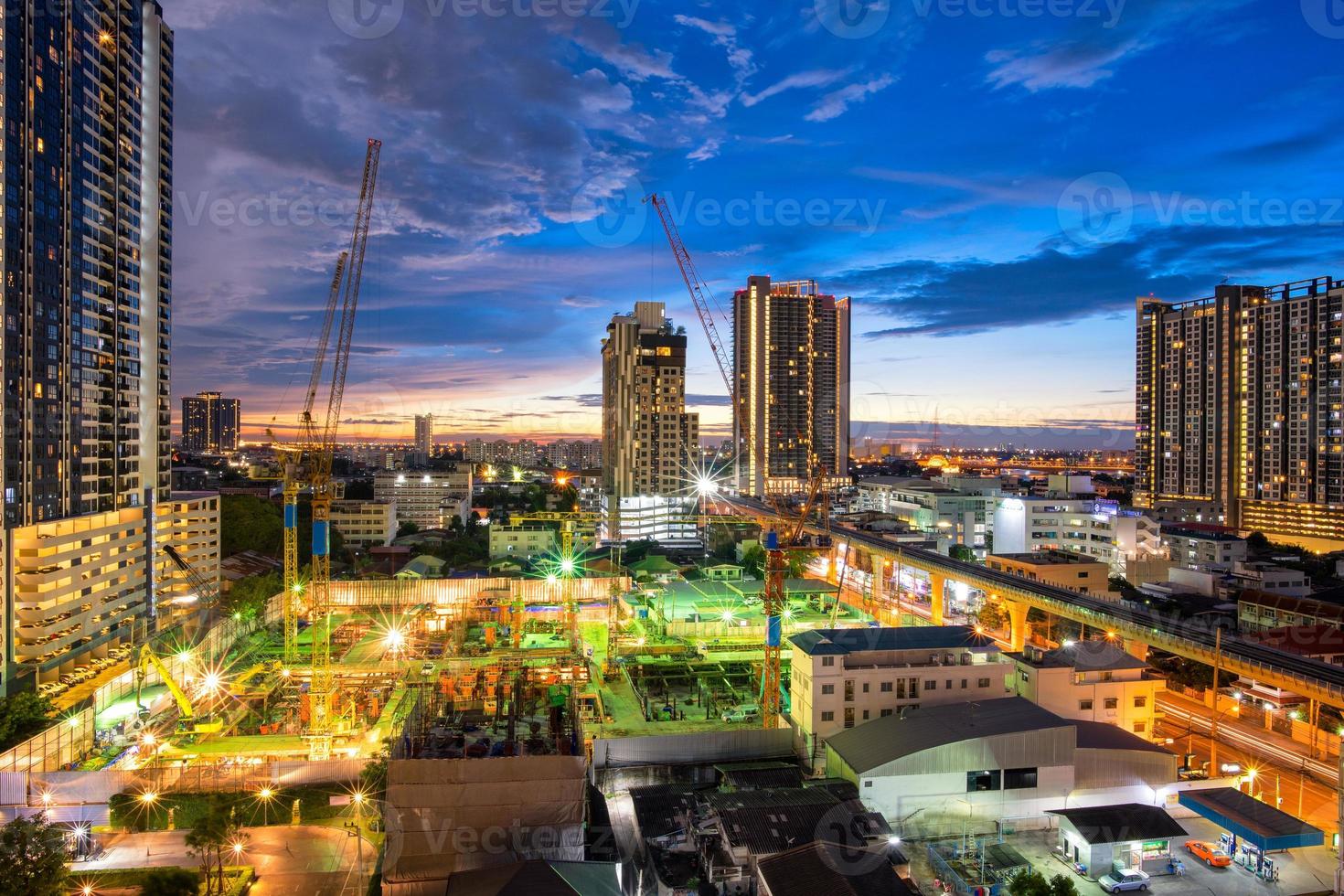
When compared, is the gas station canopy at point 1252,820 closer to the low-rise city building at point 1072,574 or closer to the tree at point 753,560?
the low-rise city building at point 1072,574

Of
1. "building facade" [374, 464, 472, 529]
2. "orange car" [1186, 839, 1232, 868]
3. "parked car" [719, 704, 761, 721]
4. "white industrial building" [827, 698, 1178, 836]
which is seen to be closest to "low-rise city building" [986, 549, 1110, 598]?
"parked car" [719, 704, 761, 721]

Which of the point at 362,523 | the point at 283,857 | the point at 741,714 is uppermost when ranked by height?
the point at 362,523

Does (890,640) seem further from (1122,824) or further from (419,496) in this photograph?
(419,496)

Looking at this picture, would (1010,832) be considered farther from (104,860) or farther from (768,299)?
(768,299)

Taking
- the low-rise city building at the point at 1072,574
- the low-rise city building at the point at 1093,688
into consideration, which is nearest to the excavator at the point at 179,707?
the low-rise city building at the point at 1093,688

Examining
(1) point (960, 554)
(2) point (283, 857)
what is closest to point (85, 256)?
(2) point (283, 857)

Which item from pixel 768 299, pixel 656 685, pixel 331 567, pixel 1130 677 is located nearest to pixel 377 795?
pixel 656 685

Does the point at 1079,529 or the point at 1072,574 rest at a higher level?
the point at 1079,529
